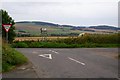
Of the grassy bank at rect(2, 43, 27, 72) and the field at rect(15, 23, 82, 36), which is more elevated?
the field at rect(15, 23, 82, 36)

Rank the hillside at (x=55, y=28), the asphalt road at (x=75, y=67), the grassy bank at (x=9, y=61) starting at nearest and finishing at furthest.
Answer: the asphalt road at (x=75, y=67), the grassy bank at (x=9, y=61), the hillside at (x=55, y=28)

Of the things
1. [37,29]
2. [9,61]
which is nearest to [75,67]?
[9,61]

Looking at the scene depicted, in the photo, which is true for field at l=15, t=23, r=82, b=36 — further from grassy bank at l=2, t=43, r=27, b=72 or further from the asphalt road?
grassy bank at l=2, t=43, r=27, b=72

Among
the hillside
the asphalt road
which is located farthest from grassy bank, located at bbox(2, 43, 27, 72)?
the hillside

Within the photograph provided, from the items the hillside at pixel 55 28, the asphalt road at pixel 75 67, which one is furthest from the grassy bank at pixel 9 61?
the hillside at pixel 55 28

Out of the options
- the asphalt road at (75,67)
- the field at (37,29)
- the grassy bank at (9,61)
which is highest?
the field at (37,29)

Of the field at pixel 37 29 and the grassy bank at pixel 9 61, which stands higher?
the field at pixel 37 29

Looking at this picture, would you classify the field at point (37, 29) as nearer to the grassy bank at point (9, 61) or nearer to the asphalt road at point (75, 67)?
the asphalt road at point (75, 67)

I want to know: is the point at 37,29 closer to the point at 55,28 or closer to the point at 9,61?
the point at 55,28

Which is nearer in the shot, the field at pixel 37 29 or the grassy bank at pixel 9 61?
the grassy bank at pixel 9 61

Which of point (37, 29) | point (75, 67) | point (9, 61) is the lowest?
point (75, 67)

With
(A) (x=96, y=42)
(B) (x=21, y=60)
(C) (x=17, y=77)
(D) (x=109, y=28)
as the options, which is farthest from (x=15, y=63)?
(D) (x=109, y=28)

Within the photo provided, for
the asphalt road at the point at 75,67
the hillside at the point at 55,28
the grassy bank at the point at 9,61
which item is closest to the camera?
the asphalt road at the point at 75,67

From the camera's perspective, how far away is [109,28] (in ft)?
217
